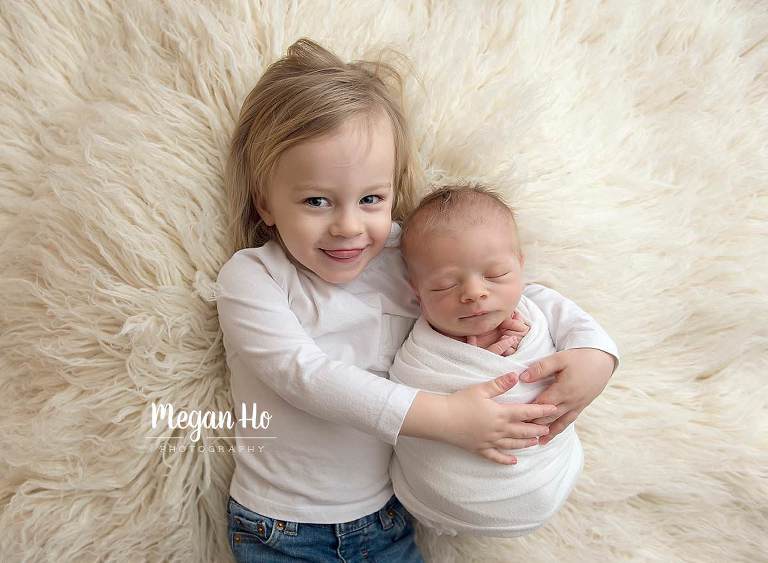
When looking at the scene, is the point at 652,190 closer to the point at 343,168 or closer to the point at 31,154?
the point at 343,168

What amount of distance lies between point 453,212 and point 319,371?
33 centimetres

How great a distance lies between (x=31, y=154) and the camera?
3.95 feet

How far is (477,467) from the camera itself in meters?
1.05

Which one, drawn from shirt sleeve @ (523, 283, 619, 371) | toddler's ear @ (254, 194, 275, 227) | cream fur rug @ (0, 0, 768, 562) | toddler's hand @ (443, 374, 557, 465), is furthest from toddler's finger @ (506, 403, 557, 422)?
toddler's ear @ (254, 194, 275, 227)

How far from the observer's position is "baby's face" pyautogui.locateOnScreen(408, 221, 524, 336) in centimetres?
107

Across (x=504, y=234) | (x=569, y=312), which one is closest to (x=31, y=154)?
(x=504, y=234)

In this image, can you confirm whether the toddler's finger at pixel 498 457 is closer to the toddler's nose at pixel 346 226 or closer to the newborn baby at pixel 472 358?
the newborn baby at pixel 472 358

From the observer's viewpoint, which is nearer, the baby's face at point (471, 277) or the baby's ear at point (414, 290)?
the baby's face at point (471, 277)

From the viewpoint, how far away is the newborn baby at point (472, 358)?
41.6 inches

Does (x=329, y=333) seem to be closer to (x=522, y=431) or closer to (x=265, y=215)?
(x=265, y=215)

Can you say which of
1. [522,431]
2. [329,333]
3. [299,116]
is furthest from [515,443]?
[299,116]

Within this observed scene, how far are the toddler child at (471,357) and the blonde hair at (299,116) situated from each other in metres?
0.14

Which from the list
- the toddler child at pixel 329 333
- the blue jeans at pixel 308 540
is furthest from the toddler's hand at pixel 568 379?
the blue jeans at pixel 308 540

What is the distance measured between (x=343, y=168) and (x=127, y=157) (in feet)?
1.24
